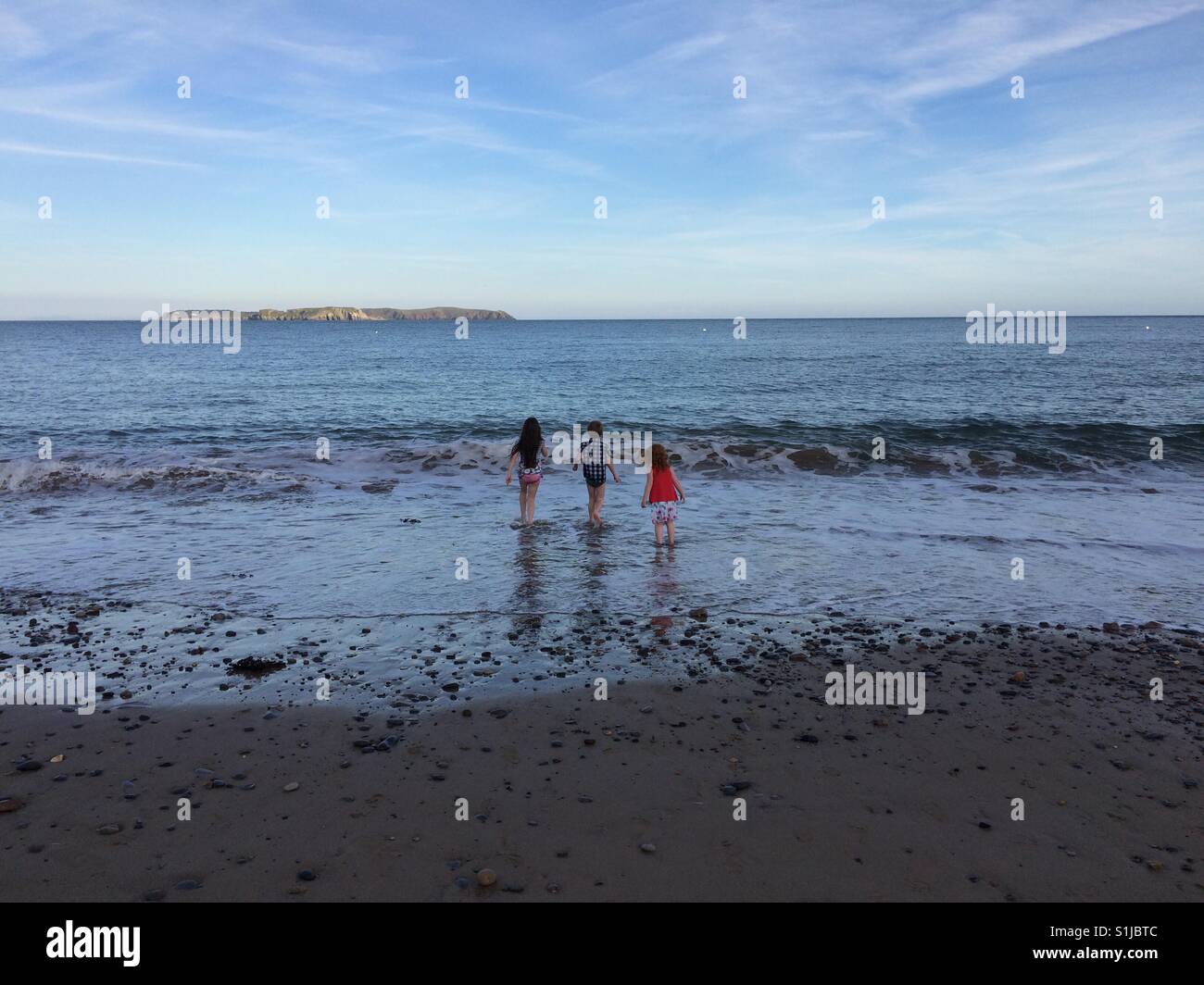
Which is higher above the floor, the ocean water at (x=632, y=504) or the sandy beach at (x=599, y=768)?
the ocean water at (x=632, y=504)

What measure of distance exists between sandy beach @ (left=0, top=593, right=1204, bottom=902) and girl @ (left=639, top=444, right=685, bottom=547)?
191 inches

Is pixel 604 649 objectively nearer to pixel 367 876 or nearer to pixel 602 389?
pixel 367 876

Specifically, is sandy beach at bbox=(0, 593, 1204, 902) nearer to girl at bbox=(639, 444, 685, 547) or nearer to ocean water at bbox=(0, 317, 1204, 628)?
ocean water at bbox=(0, 317, 1204, 628)

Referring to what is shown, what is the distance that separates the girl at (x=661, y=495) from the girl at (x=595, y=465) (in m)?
1.32

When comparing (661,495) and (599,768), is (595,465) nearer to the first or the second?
(661,495)

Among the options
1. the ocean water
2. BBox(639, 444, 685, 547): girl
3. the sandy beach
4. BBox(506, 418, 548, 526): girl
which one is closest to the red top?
BBox(639, 444, 685, 547): girl

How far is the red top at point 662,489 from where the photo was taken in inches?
561

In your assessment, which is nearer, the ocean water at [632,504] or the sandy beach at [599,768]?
the sandy beach at [599,768]

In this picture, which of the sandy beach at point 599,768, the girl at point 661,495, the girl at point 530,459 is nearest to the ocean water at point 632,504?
the girl at point 661,495

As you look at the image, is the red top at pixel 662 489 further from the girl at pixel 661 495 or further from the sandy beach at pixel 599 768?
the sandy beach at pixel 599 768

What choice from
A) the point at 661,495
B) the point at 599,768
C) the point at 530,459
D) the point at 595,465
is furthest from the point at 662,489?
the point at 599,768

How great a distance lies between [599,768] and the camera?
637 cm

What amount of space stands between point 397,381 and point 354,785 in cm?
5351

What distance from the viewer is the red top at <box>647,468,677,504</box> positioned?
14250 mm
